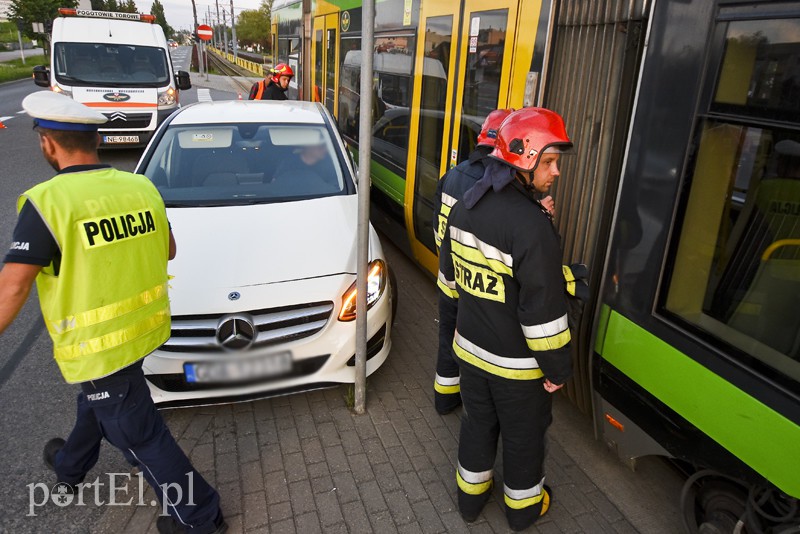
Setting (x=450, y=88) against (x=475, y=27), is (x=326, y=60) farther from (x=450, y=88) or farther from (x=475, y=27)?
(x=475, y=27)

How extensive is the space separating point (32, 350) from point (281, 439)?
225 centimetres

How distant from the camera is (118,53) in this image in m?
11.0

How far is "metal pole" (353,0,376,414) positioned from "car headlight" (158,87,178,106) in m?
9.04

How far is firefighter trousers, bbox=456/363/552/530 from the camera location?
2480mm

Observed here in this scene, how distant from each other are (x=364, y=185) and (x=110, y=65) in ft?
32.7

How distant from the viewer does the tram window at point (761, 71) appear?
188cm

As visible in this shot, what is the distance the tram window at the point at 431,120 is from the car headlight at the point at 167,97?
771cm

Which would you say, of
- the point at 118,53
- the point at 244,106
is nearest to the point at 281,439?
the point at 244,106

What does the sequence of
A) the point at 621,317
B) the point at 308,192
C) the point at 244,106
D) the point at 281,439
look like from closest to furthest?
the point at 621,317 → the point at 281,439 → the point at 308,192 → the point at 244,106

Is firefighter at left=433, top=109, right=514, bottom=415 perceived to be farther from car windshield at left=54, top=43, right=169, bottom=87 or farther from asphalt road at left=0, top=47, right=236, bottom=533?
car windshield at left=54, top=43, right=169, bottom=87

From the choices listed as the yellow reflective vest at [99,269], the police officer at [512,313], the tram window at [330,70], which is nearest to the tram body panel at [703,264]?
the police officer at [512,313]

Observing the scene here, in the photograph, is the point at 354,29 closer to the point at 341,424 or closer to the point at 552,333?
the point at 341,424

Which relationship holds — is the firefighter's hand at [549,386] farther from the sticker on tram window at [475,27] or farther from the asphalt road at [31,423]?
the sticker on tram window at [475,27]

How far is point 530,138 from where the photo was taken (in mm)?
2227
